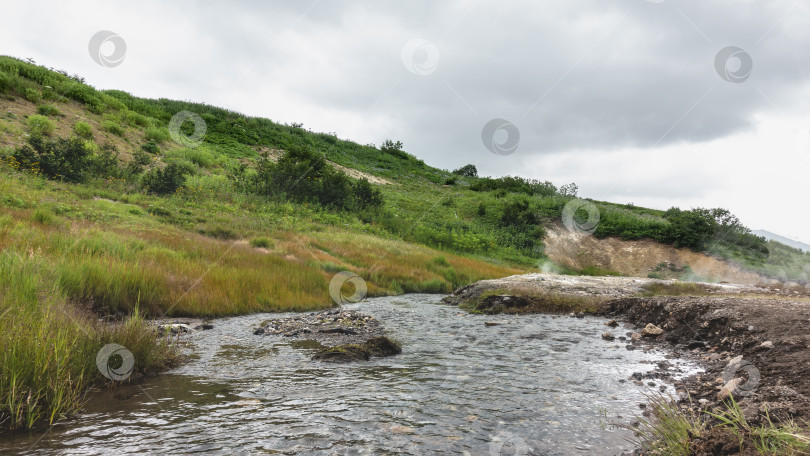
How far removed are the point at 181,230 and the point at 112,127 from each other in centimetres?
2259

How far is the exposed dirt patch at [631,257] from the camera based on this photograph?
30.8 metres

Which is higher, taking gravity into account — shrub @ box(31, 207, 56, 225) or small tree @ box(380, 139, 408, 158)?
small tree @ box(380, 139, 408, 158)

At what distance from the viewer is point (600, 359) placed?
7137mm

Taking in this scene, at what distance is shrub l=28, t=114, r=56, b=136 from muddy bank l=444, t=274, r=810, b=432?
28.8 metres

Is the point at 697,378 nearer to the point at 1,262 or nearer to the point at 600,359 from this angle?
the point at 600,359

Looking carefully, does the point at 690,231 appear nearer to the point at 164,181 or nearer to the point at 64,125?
the point at 164,181

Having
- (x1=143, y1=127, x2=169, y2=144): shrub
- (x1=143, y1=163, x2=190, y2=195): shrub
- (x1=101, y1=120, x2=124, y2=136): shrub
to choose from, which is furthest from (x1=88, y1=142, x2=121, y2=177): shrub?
(x1=143, y1=127, x2=169, y2=144): shrub

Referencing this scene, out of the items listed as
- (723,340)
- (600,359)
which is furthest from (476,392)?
(723,340)

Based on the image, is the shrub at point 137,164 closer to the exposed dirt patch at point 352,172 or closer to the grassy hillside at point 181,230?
the grassy hillside at point 181,230

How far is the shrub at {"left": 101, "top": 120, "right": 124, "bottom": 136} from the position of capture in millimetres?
33469

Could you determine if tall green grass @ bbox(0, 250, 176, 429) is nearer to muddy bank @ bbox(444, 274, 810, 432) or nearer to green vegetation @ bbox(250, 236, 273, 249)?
muddy bank @ bbox(444, 274, 810, 432)

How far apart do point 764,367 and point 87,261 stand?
12.1 metres

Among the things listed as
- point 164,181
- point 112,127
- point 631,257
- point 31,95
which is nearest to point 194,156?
point 112,127

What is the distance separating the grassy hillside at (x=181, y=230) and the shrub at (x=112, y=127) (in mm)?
141
